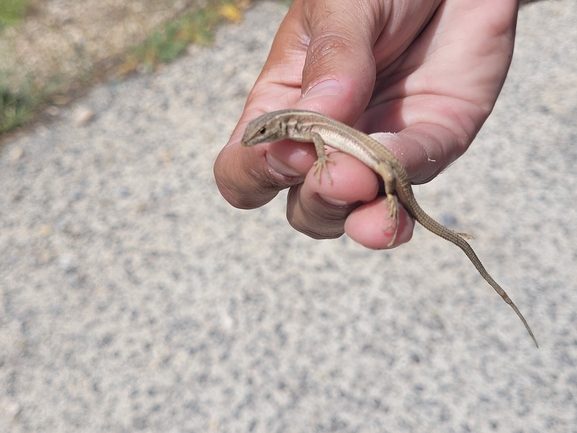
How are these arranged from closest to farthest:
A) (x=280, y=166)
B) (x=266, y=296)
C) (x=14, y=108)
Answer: (x=280, y=166) < (x=266, y=296) < (x=14, y=108)

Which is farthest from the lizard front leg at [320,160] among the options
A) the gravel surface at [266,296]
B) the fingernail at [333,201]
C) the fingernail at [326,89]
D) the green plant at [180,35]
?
the green plant at [180,35]

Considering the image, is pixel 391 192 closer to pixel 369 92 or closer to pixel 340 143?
pixel 340 143

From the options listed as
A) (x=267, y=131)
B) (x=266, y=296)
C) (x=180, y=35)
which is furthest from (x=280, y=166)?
(x=180, y=35)

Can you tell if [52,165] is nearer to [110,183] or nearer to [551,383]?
[110,183]

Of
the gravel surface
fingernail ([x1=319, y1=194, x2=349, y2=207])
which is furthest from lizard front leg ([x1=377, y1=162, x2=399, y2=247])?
the gravel surface

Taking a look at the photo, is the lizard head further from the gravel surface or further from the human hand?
the gravel surface

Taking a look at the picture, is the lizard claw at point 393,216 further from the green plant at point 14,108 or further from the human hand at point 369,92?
the green plant at point 14,108

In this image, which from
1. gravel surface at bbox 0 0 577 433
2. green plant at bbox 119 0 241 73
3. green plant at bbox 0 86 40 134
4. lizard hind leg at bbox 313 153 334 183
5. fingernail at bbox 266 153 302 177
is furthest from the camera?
green plant at bbox 119 0 241 73
